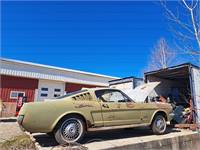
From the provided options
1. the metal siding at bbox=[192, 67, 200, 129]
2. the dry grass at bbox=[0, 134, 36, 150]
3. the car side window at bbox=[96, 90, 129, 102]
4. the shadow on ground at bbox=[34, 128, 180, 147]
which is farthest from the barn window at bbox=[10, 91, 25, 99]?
the metal siding at bbox=[192, 67, 200, 129]

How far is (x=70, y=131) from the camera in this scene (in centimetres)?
511

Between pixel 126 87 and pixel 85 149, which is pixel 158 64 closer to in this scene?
pixel 126 87

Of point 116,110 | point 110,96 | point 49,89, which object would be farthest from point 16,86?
point 116,110

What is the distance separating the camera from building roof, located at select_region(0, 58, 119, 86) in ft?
51.6

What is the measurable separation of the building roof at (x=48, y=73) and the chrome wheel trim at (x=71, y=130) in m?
12.2

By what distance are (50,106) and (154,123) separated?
3.84m

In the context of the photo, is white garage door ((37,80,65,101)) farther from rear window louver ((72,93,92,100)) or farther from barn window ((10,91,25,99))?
rear window louver ((72,93,92,100))

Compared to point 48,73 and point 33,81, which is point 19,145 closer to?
point 33,81

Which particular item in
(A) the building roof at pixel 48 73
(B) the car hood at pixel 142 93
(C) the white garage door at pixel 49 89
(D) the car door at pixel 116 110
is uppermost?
(A) the building roof at pixel 48 73

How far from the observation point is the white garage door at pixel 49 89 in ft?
57.4

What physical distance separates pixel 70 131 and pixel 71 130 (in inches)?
1.4

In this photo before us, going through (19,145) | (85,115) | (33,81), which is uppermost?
(33,81)

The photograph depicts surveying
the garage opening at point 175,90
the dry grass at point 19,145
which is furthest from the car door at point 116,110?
the garage opening at point 175,90

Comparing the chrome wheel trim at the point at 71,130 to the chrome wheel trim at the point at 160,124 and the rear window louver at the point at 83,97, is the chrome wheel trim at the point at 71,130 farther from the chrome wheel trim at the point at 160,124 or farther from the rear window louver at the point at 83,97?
the chrome wheel trim at the point at 160,124
